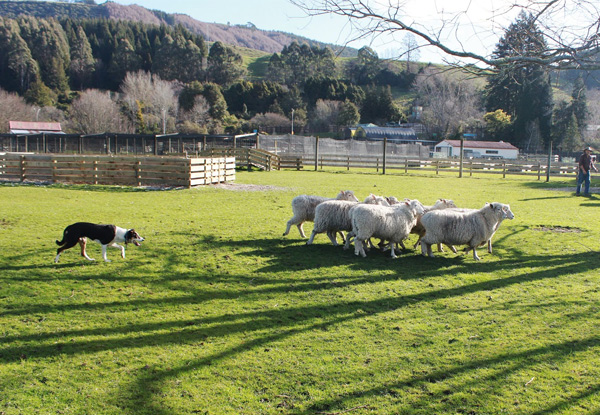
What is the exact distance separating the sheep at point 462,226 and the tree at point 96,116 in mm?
69176

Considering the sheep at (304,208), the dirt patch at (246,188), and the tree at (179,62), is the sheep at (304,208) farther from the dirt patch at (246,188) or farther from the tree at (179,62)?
the tree at (179,62)

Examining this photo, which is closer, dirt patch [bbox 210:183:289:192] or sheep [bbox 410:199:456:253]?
sheep [bbox 410:199:456:253]

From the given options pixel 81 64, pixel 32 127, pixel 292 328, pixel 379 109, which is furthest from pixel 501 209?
pixel 81 64

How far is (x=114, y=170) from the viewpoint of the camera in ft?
64.8

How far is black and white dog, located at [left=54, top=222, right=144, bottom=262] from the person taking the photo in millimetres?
7281

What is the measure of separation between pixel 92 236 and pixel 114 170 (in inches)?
523

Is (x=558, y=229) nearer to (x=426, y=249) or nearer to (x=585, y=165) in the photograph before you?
(x=426, y=249)

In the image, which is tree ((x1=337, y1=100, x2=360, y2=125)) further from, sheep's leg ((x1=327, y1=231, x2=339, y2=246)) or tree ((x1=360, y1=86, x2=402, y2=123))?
sheep's leg ((x1=327, y1=231, x2=339, y2=246))

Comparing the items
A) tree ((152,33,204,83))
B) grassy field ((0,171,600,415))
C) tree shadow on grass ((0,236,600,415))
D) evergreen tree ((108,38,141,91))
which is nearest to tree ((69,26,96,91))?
evergreen tree ((108,38,141,91))

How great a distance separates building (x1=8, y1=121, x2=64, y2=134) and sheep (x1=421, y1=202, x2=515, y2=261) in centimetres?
7854

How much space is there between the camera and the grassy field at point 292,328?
394 cm

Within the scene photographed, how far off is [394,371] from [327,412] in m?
0.92

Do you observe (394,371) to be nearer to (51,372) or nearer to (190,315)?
(190,315)

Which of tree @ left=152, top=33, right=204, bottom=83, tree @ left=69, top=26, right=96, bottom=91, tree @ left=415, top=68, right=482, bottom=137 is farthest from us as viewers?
tree @ left=69, top=26, right=96, bottom=91
